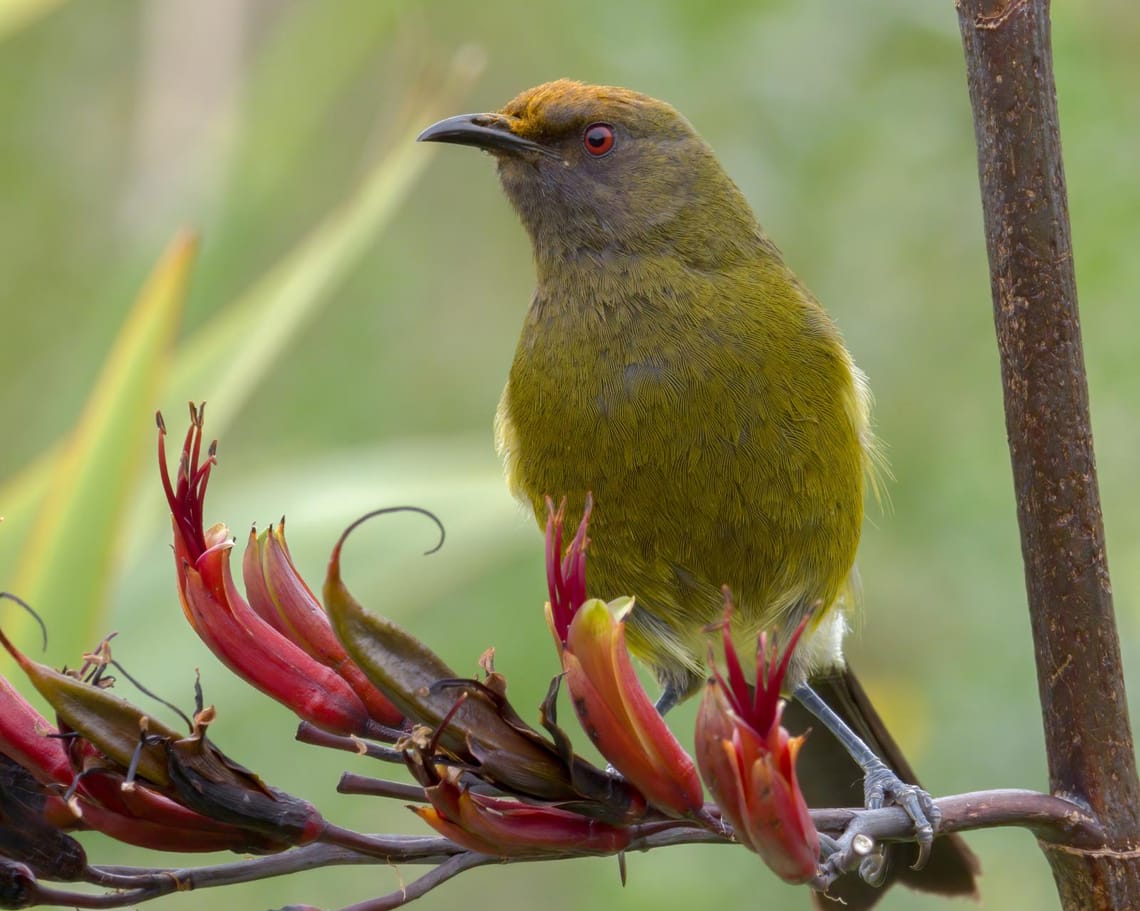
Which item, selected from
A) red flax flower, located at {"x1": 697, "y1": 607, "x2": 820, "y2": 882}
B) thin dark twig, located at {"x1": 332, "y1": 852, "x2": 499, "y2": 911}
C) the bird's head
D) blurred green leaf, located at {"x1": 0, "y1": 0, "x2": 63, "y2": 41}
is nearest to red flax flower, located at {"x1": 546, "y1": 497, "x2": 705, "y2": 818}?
red flax flower, located at {"x1": 697, "y1": 607, "x2": 820, "y2": 882}

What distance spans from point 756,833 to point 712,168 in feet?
6.93

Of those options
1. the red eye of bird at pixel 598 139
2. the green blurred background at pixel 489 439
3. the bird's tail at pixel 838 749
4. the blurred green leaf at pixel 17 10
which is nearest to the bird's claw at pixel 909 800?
the bird's tail at pixel 838 749

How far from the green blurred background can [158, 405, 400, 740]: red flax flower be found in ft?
4.33

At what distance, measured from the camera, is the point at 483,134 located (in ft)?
10.2

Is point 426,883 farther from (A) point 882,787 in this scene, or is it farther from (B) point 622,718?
(A) point 882,787

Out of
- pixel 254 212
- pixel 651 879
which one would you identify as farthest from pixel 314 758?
pixel 254 212

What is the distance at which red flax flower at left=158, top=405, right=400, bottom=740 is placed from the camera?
161cm

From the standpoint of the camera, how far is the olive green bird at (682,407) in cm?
271

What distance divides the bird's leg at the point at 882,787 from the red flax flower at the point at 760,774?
304 mm

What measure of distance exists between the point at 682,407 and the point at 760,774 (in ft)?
4.45

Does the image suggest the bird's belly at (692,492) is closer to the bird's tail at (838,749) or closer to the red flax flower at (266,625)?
the bird's tail at (838,749)

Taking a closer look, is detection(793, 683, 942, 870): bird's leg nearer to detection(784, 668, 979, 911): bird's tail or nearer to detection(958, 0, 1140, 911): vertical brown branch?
detection(784, 668, 979, 911): bird's tail

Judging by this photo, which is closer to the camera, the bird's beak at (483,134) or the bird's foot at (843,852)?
the bird's foot at (843,852)

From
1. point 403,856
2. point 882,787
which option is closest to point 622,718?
point 403,856
